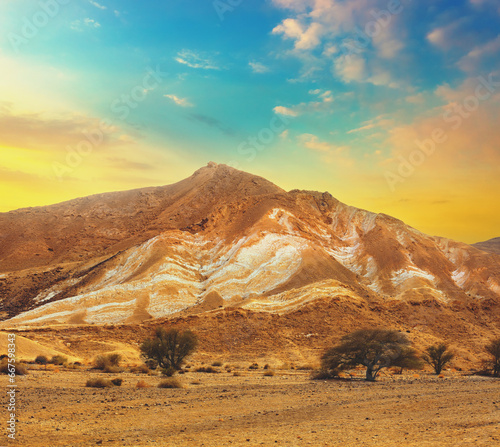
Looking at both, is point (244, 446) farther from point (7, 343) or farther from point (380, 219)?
point (380, 219)

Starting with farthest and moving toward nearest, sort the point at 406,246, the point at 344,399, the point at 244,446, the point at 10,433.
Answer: the point at 406,246
the point at 344,399
the point at 10,433
the point at 244,446

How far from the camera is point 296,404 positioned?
20109 millimetres

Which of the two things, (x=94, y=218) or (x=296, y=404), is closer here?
(x=296, y=404)

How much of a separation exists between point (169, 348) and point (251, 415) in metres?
21.3

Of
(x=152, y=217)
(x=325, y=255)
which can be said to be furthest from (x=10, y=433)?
(x=152, y=217)

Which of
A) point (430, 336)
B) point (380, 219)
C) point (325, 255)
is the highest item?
point (380, 219)

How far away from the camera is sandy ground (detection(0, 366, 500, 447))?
1300 centimetres

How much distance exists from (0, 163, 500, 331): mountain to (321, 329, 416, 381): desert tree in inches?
1115

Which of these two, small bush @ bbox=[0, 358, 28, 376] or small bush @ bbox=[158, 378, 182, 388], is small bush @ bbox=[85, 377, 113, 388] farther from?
small bush @ bbox=[0, 358, 28, 376]

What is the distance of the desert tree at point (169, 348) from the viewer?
3688 cm

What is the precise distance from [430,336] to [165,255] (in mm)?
43133

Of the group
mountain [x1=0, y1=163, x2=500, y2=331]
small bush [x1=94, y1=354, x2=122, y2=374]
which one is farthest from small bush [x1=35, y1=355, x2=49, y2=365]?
mountain [x1=0, y1=163, x2=500, y2=331]

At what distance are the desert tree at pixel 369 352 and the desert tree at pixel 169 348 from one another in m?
11.4

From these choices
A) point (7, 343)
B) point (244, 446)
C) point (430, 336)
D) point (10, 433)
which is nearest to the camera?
point (244, 446)
